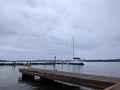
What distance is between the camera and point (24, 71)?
28266mm

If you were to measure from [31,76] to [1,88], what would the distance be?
7764 mm

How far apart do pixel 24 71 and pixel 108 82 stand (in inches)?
661

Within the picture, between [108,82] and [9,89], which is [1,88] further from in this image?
[108,82]

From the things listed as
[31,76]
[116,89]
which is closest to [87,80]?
[116,89]

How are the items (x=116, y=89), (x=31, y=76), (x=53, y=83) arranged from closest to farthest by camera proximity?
(x=116, y=89) < (x=53, y=83) < (x=31, y=76)

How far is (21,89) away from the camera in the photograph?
19.9 m

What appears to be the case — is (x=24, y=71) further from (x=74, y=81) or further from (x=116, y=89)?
(x=116, y=89)

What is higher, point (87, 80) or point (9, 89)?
point (87, 80)

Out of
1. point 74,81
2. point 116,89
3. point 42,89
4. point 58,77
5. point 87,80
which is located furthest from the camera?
point 42,89

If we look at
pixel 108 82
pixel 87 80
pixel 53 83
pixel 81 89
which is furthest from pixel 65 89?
pixel 108 82

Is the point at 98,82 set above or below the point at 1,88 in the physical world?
above

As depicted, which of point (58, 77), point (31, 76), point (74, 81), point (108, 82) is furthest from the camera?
point (31, 76)

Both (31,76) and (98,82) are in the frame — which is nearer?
(98,82)

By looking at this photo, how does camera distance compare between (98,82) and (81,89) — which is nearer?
(98,82)
